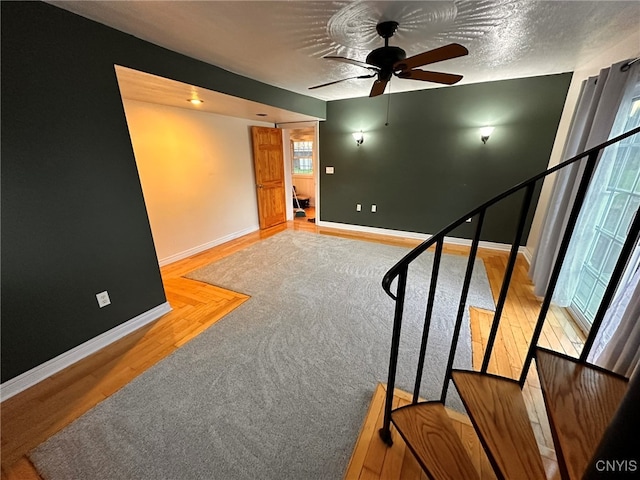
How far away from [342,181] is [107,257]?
154 inches

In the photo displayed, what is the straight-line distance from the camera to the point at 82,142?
71.1 inches

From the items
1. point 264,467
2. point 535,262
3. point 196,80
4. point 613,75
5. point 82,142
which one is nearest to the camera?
point 264,467

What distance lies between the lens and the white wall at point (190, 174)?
10.7 feet

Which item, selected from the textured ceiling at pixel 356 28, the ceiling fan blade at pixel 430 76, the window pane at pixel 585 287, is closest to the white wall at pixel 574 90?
the textured ceiling at pixel 356 28

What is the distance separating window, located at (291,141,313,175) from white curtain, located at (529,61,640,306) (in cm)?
592

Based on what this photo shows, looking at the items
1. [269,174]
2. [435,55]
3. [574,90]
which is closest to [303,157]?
[269,174]

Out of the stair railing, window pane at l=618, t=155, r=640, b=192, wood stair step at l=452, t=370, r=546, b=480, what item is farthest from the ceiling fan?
wood stair step at l=452, t=370, r=546, b=480

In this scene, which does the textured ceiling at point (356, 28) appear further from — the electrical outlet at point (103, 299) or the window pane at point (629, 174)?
the electrical outlet at point (103, 299)

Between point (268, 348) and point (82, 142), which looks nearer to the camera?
point (82, 142)

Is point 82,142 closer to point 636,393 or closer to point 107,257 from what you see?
point 107,257

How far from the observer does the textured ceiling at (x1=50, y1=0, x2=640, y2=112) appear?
65.6 inches

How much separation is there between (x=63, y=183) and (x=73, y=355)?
1305 mm

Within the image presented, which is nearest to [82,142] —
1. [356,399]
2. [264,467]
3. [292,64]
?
[292,64]

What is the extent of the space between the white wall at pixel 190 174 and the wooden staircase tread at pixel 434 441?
364 centimetres
